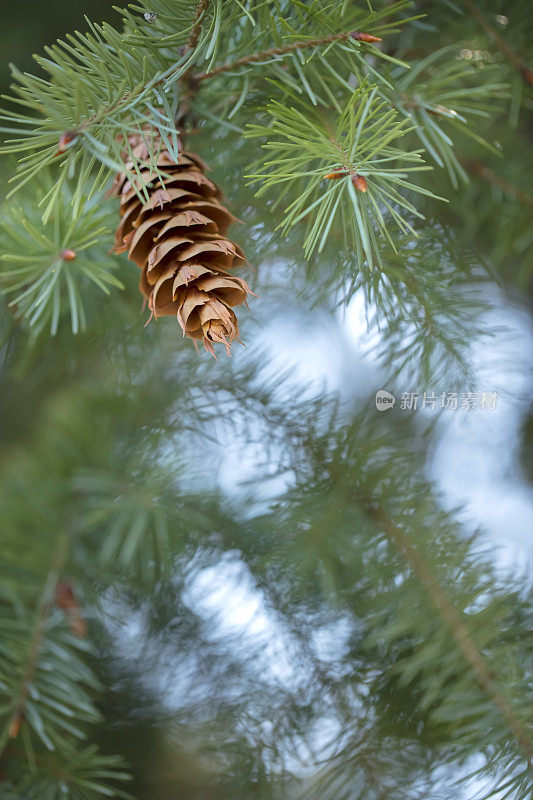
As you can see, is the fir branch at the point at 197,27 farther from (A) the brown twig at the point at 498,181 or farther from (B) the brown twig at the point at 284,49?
(A) the brown twig at the point at 498,181

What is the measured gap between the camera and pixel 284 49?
206mm

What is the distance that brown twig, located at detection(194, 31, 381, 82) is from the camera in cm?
19

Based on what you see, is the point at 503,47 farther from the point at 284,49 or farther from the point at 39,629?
the point at 39,629

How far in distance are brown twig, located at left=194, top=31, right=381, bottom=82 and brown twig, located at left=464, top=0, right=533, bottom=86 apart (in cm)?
11

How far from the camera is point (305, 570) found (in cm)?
33

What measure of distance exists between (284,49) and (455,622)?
0.26m

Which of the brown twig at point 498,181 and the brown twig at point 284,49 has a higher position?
the brown twig at point 498,181

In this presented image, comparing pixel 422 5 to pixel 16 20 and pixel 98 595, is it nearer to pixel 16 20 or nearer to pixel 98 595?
pixel 16 20

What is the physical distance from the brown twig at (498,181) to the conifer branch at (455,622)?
183 mm

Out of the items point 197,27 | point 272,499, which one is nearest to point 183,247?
point 197,27

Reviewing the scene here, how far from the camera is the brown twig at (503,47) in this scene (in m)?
0.27

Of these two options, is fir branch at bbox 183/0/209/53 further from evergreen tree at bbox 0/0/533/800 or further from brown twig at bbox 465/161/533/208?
brown twig at bbox 465/161/533/208

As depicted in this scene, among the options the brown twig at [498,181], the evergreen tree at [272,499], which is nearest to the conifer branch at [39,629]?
the evergreen tree at [272,499]

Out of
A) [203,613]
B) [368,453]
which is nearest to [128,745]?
[203,613]
